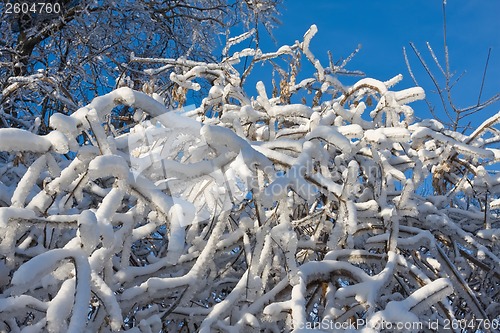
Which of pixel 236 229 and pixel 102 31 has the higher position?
pixel 102 31

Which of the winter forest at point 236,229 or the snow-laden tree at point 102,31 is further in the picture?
the snow-laden tree at point 102,31

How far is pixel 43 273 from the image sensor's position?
3.24 feet

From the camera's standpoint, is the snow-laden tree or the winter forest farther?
the snow-laden tree

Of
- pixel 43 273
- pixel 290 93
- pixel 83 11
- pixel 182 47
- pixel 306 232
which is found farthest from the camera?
pixel 182 47

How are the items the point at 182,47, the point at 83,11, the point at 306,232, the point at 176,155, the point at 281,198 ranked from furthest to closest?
the point at 182,47 < the point at 83,11 < the point at 306,232 < the point at 176,155 < the point at 281,198

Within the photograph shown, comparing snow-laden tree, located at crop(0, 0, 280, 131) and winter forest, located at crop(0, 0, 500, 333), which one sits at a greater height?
snow-laden tree, located at crop(0, 0, 280, 131)

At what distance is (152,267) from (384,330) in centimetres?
55

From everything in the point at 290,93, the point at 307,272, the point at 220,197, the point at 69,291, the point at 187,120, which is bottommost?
the point at 69,291

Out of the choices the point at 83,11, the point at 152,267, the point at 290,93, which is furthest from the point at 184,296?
the point at 83,11

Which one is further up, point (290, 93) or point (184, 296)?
point (290, 93)

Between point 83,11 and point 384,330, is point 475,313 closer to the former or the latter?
point 384,330

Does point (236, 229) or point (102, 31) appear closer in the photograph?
point (236, 229)

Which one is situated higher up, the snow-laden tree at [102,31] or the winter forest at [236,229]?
the snow-laden tree at [102,31]

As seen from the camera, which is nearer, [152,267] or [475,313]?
[152,267]
